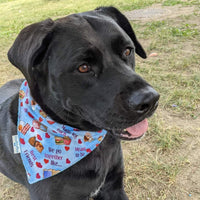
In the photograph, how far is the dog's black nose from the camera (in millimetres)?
1431

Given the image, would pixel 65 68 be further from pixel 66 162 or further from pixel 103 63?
pixel 66 162

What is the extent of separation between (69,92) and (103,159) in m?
0.67

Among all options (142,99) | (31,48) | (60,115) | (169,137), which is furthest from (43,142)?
(169,137)

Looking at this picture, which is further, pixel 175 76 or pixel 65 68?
pixel 175 76

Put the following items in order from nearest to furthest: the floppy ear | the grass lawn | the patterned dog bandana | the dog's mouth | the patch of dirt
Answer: the floppy ear → the dog's mouth → the patterned dog bandana → the grass lawn → the patch of dirt

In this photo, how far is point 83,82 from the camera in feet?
5.19

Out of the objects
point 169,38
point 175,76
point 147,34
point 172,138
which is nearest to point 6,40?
point 147,34

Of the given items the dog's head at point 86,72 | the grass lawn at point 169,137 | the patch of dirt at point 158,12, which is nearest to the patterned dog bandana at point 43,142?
the dog's head at point 86,72

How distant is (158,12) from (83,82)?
6582 millimetres

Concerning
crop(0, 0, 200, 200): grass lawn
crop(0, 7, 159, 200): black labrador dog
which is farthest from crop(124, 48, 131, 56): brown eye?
crop(0, 0, 200, 200): grass lawn

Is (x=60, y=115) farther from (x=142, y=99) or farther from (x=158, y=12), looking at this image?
(x=158, y=12)

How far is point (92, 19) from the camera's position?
5.68 ft

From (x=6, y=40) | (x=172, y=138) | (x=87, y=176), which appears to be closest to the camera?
(x=87, y=176)

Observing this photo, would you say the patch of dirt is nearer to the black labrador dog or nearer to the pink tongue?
the black labrador dog
